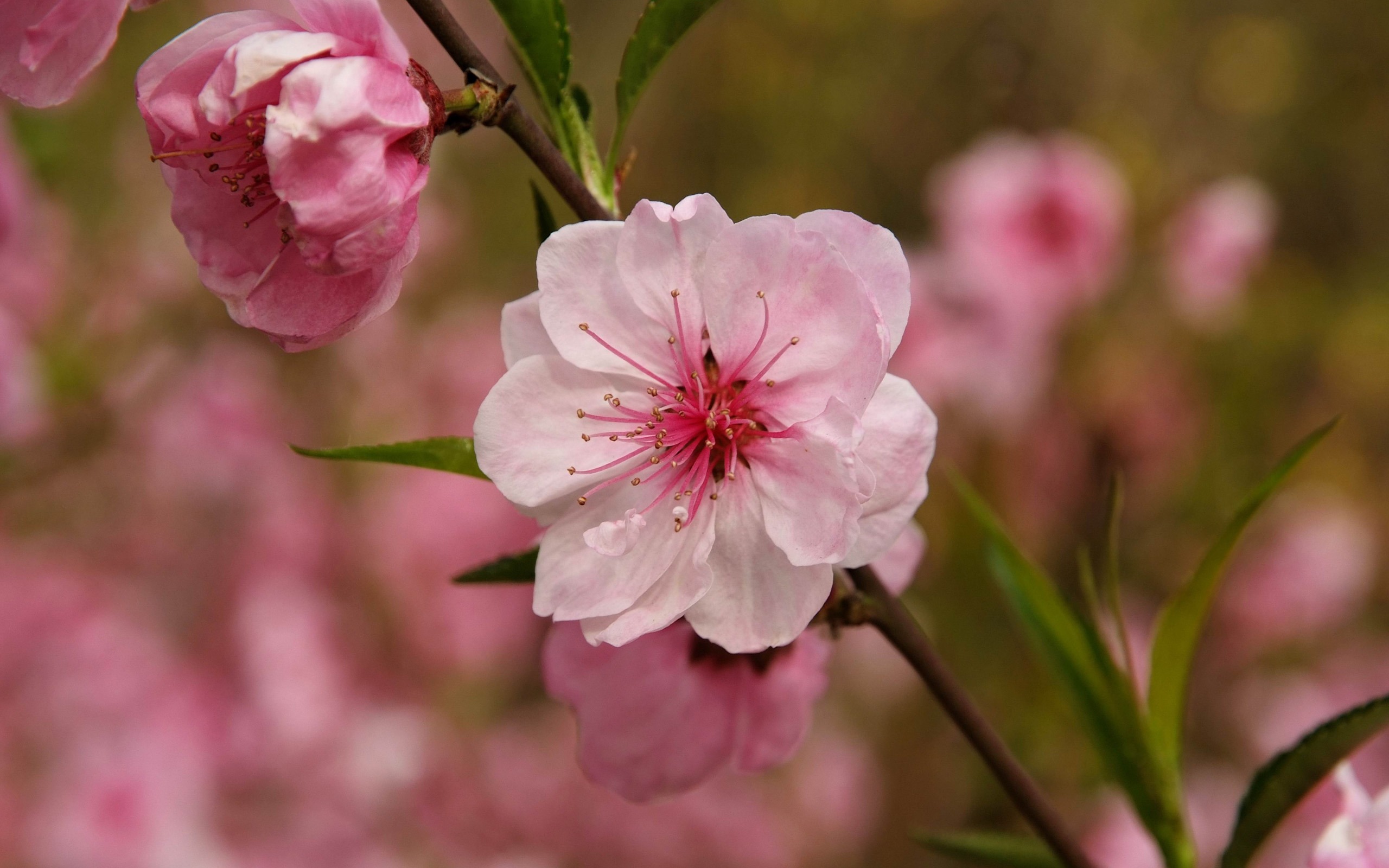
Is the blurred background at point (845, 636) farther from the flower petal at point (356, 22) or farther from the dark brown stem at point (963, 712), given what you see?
the flower petal at point (356, 22)

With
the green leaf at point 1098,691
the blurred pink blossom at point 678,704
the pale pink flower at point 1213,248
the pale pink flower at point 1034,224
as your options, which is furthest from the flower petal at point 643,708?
the pale pink flower at point 1213,248

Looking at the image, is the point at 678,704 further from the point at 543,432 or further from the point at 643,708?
the point at 543,432

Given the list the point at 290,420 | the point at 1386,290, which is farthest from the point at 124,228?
the point at 1386,290

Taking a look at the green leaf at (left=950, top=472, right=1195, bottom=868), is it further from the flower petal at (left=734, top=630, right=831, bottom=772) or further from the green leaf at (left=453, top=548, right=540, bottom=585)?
the green leaf at (left=453, top=548, right=540, bottom=585)

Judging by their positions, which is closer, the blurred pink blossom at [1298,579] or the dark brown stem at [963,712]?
the dark brown stem at [963,712]

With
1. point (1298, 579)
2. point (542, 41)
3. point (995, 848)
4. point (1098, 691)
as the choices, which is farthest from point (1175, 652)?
point (1298, 579)

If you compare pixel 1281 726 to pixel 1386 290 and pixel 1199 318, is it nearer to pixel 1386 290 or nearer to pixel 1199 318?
pixel 1199 318

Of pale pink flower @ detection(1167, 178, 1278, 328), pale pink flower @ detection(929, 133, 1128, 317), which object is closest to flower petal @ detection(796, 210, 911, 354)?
pale pink flower @ detection(929, 133, 1128, 317)

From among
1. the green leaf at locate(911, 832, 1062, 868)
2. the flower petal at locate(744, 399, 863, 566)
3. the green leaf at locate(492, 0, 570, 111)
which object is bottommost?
the green leaf at locate(911, 832, 1062, 868)
